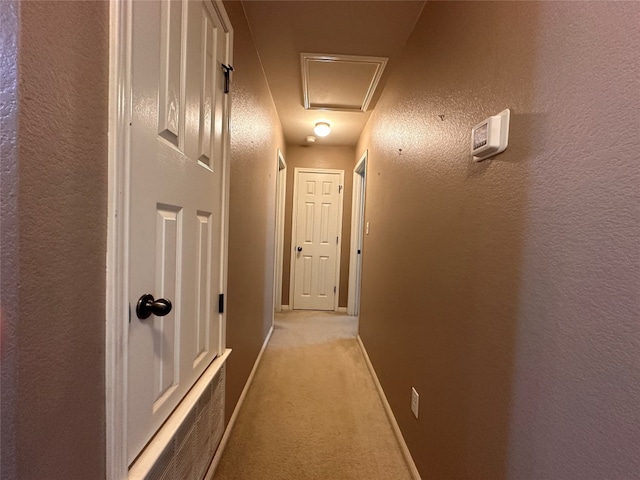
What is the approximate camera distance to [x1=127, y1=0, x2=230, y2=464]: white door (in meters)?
0.70

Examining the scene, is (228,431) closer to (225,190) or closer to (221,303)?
(221,303)

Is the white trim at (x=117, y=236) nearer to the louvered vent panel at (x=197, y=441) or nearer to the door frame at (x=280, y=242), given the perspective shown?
the louvered vent panel at (x=197, y=441)

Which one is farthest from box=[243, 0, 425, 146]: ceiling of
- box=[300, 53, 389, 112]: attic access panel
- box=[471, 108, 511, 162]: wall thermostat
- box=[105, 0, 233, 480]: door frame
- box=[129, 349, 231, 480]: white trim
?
box=[129, 349, 231, 480]: white trim

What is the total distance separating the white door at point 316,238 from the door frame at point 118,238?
350 centimetres

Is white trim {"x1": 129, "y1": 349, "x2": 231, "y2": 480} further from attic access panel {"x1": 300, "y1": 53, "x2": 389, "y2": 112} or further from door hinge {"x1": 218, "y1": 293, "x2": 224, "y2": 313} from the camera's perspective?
attic access panel {"x1": 300, "y1": 53, "x2": 389, "y2": 112}

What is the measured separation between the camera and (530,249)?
0.75 m

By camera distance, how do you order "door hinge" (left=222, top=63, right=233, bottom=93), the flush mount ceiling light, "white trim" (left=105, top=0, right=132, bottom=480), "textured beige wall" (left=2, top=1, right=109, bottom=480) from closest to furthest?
1. "textured beige wall" (left=2, top=1, right=109, bottom=480)
2. "white trim" (left=105, top=0, right=132, bottom=480)
3. "door hinge" (left=222, top=63, right=233, bottom=93)
4. the flush mount ceiling light

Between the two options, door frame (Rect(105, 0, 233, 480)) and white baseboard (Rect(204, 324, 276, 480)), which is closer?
door frame (Rect(105, 0, 233, 480))

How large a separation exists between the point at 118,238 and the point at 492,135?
3.38 ft

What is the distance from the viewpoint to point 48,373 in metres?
0.50

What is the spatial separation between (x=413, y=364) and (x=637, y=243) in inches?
45.6

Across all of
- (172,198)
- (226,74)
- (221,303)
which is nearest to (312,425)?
(221,303)

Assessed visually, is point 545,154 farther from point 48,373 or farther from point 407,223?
point 48,373

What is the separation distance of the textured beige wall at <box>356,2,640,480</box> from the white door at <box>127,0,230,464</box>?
37.1 inches
